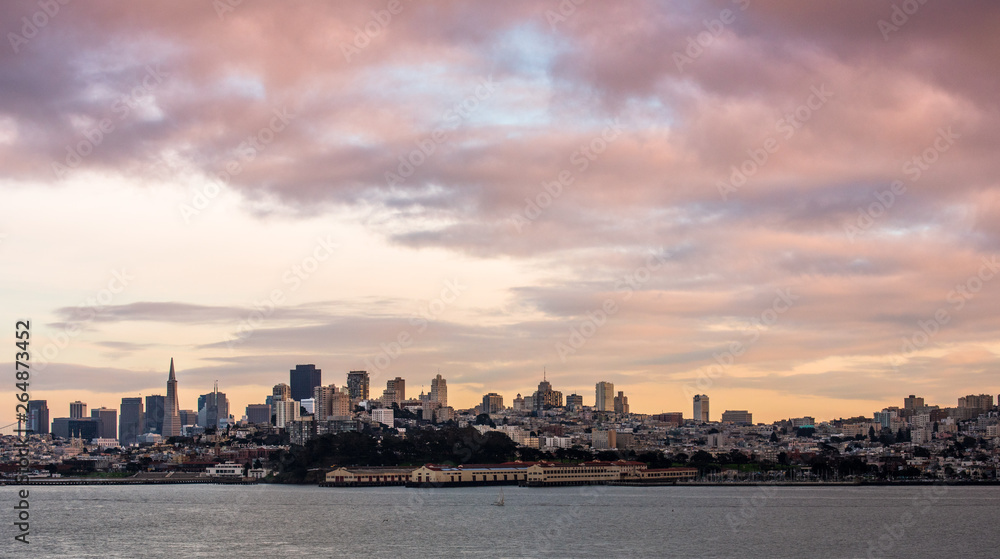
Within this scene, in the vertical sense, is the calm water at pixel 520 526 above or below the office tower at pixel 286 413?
below

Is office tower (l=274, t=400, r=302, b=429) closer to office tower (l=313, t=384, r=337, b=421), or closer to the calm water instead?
office tower (l=313, t=384, r=337, b=421)

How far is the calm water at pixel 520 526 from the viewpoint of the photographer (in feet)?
136

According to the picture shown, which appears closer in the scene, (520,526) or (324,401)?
(520,526)

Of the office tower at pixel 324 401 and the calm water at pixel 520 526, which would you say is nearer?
the calm water at pixel 520 526

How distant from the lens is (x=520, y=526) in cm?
5050

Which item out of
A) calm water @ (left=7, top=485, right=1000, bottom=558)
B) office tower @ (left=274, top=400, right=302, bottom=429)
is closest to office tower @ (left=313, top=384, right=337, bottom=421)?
office tower @ (left=274, top=400, right=302, bottom=429)

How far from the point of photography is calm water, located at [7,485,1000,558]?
1629 inches

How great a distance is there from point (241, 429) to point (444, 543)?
140 m

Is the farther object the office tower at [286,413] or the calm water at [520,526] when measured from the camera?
the office tower at [286,413]

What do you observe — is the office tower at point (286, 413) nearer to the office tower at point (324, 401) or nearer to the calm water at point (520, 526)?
the office tower at point (324, 401)

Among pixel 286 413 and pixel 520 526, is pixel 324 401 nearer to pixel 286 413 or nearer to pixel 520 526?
pixel 286 413

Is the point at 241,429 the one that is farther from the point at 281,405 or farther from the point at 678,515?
the point at 678,515

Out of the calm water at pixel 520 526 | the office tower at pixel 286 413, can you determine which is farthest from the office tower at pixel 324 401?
the calm water at pixel 520 526

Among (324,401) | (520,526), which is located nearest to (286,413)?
(324,401)
